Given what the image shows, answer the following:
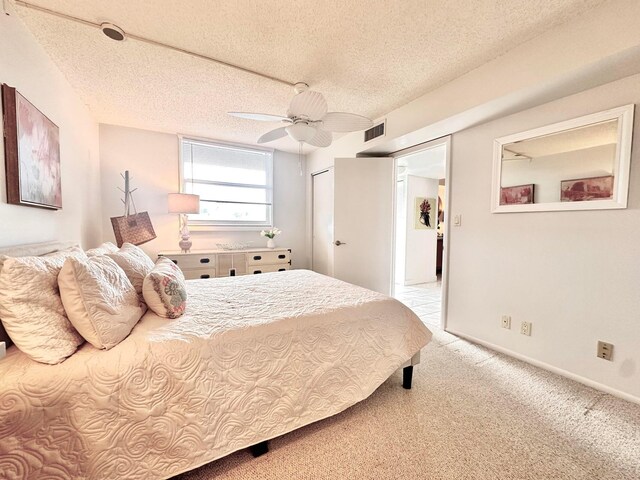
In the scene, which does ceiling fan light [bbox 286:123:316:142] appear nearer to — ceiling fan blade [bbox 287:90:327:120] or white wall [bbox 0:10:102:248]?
ceiling fan blade [bbox 287:90:327:120]

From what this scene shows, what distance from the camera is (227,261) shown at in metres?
3.57

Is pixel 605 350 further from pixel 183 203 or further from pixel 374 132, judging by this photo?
pixel 183 203

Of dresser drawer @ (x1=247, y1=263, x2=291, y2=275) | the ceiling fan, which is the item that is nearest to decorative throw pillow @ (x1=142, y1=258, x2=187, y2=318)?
the ceiling fan

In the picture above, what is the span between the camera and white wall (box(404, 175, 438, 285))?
17.0 ft

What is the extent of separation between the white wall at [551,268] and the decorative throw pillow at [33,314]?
9.78 feet

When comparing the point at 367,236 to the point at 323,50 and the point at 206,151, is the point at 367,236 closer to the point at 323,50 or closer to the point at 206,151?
the point at 323,50

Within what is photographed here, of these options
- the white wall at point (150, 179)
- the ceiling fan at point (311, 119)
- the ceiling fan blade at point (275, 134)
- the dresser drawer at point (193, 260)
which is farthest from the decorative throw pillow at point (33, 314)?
the white wall at point (150, 179)

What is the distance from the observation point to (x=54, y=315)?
38.8 inches

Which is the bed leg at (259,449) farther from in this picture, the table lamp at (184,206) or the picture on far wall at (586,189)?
the table lamp at (184,206)

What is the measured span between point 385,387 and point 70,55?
3.42 metres

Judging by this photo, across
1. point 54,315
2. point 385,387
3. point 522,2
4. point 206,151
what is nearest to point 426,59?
point 522,2

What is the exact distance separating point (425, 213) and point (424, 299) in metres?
2.00

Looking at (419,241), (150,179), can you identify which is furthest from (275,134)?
(419,241)

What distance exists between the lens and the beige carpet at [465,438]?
4.02 feet
